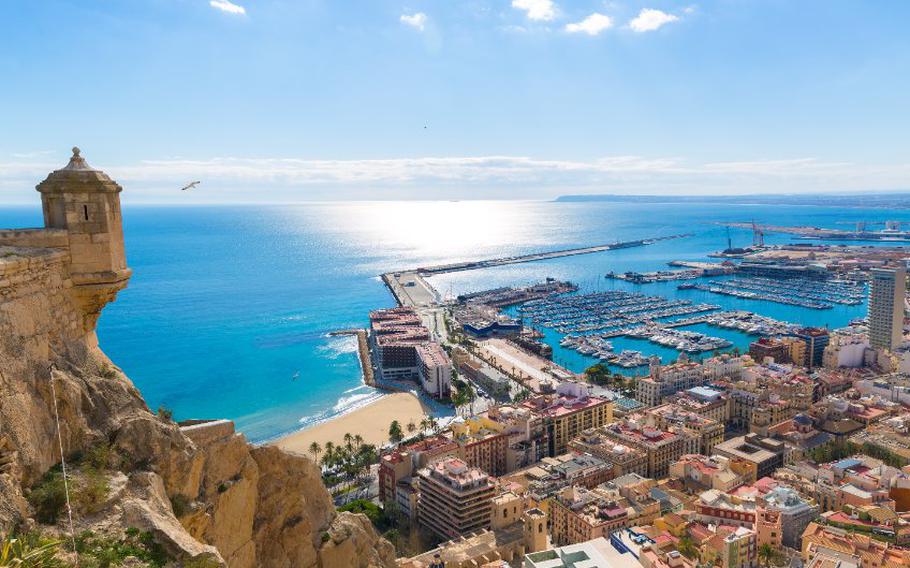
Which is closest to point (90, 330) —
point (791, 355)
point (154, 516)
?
point (154, 516)

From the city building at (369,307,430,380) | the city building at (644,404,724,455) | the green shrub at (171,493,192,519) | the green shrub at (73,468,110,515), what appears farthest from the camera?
the city building at (369,307,430,380)

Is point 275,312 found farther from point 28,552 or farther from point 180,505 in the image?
point 28,552

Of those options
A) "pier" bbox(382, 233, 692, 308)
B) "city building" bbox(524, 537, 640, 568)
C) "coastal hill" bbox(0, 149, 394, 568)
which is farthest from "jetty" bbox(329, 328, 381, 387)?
"coastal hill" bbox(0, 149, 394, 568)

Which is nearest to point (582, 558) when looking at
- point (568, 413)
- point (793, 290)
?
point (568, 413)

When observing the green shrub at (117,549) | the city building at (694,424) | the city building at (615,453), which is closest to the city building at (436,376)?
the city building at (615,453)

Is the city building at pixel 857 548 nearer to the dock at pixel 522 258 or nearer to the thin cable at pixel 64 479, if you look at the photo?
the thin cable at pixel 64 479

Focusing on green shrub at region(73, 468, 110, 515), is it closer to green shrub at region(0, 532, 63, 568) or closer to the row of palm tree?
green shrub at region(0, 532, 63, 568)

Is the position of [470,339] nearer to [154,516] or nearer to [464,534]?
[464,534]
